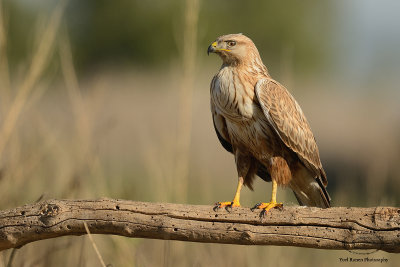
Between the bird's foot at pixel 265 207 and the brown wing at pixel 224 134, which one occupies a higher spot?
the brown wing at pixel 224 134

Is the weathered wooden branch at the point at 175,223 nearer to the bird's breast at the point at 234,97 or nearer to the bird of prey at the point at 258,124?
the bird of prey at the point at 258,124

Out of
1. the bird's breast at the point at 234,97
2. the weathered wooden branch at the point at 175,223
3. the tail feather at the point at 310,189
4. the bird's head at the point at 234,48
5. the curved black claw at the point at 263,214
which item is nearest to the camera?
the weathered wooden branch at the point at 175,223

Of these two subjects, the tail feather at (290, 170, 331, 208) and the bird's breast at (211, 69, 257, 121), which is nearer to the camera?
the bird's breast at (211, 69, 257, 121)

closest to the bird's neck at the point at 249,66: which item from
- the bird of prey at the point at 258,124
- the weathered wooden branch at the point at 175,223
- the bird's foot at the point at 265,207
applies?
the bird of prey at the point at 258,124

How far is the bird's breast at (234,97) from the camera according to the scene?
480 cm

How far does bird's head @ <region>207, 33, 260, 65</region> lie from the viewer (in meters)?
5.04

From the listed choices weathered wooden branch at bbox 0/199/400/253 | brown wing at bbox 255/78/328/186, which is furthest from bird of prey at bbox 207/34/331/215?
weathered wooden branch at bbox 0/199/400/253

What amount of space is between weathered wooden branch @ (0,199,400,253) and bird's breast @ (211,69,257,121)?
1224 mm

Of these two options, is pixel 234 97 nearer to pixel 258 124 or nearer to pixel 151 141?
pixel 258 124

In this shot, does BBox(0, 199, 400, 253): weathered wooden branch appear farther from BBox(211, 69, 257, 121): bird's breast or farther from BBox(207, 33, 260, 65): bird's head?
BBox(207, 33, 260, 65): bird's head

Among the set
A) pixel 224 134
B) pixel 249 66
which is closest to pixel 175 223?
pixel 224 134

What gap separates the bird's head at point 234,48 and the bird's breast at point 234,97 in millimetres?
179

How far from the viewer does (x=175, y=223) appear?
3.67 m

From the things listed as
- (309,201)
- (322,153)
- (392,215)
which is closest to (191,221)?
(392,215)
